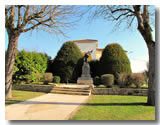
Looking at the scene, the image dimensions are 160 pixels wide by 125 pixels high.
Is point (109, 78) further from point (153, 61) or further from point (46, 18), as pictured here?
point (46, 18)

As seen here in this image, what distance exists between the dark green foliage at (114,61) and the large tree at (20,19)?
675 cm

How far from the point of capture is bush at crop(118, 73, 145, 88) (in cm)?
752

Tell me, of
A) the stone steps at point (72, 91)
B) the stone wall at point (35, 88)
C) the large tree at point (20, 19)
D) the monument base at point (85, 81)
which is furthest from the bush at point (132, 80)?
the large tree at point (20, 19)

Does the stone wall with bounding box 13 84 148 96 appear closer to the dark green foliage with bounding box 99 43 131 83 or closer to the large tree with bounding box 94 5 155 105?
the large tree with bounding box 94 5 155 105

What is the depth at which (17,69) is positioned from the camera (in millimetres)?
8984

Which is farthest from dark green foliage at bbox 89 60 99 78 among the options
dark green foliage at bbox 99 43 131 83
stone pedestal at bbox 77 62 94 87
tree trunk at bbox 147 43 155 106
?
tree trunk at bbox 147 43 155 106

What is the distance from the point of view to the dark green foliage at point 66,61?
1262 cm

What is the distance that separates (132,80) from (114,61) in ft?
12.3

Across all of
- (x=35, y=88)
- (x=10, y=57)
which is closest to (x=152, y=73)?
(x=10, y=57)

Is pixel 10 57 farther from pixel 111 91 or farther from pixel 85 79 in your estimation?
pixel 85 79

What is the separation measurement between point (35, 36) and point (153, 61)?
19.1 ft

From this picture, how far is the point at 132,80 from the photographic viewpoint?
768cm

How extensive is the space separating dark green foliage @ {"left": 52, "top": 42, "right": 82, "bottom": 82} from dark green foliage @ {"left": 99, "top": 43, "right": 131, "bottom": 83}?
309 cm
